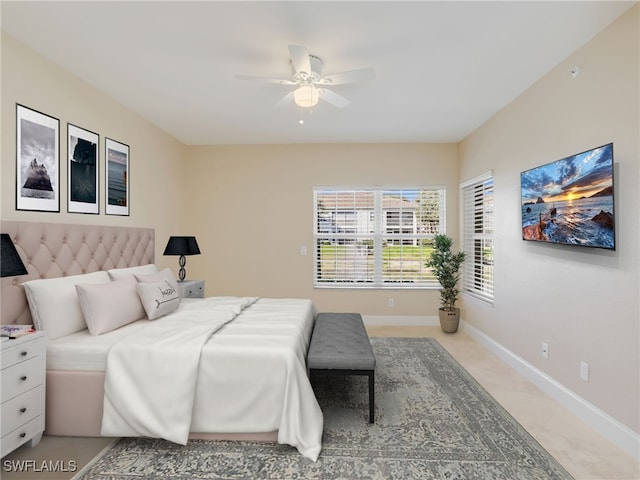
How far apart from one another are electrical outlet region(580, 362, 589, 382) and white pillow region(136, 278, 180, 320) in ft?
10.8

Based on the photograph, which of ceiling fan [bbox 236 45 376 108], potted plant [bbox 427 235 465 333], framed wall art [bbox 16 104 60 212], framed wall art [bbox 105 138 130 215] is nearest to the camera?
ceiling fan [bbox 236 45 376 108]

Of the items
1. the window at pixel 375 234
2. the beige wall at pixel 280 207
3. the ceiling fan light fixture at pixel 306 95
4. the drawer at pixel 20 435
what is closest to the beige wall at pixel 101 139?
the beige wall at pixel 280 207

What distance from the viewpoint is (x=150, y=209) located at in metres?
4.14

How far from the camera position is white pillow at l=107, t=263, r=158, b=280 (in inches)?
122

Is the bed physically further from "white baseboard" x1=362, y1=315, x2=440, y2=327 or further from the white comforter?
"white baseboard" x1=362, y1=315, x2=440, y2=327

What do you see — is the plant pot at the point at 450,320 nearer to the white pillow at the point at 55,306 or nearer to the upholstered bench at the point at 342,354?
the upholstered bench at the point at 342,354

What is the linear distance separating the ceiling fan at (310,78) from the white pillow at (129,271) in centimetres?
208

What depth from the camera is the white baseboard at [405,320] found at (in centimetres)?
501

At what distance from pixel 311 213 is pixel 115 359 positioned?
132 inches

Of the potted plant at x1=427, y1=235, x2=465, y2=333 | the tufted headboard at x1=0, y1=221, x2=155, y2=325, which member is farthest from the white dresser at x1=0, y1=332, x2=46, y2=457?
the potted plant at x1=427, y1=235, x2=465, y2=333

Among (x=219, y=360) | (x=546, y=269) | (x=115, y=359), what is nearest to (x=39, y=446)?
(x=115, y=359)

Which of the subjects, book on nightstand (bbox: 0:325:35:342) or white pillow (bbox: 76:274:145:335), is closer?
book on nightstand (bbox: 0:325:35:342)

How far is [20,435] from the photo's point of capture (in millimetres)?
1952

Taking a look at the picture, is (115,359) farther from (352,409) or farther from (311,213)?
(311,213)
